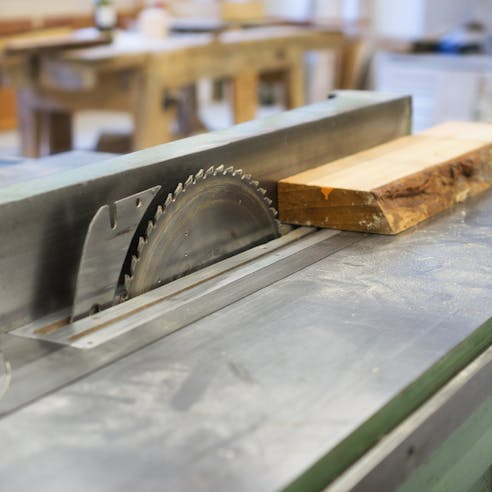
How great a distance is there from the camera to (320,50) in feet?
14.9

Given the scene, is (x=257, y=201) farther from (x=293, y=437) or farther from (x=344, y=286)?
(x=293, y=437)

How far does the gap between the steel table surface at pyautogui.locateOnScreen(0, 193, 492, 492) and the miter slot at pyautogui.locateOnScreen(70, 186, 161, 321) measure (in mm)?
138

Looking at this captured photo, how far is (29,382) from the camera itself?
0.91 meters

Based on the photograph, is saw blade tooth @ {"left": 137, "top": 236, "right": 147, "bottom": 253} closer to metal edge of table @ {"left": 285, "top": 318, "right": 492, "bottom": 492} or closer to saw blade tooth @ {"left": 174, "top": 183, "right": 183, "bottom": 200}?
saw blade tooth @ {"left": 174, "top": 183, "right": 183, "bottom": 200}

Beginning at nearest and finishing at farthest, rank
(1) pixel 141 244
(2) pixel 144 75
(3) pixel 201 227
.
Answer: (1) pixel 141 244 → (3) pixel 201 227 → (2) pixel 144 75

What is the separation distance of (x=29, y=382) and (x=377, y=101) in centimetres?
107

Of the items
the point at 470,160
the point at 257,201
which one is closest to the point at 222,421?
the point at 257,201

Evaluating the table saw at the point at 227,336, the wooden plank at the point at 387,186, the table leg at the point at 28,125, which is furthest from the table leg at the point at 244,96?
the table saw at the point at 227,336

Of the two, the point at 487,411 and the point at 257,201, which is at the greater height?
the point at 257,201

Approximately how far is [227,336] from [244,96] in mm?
3381

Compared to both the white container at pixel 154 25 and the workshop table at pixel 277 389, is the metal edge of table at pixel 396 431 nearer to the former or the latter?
the workshop table at pixel 277 389

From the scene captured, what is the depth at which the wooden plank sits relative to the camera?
4.65 ft

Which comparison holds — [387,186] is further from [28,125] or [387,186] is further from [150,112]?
[28,125]

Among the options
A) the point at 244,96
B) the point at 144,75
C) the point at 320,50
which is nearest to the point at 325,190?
the point at 144,75
